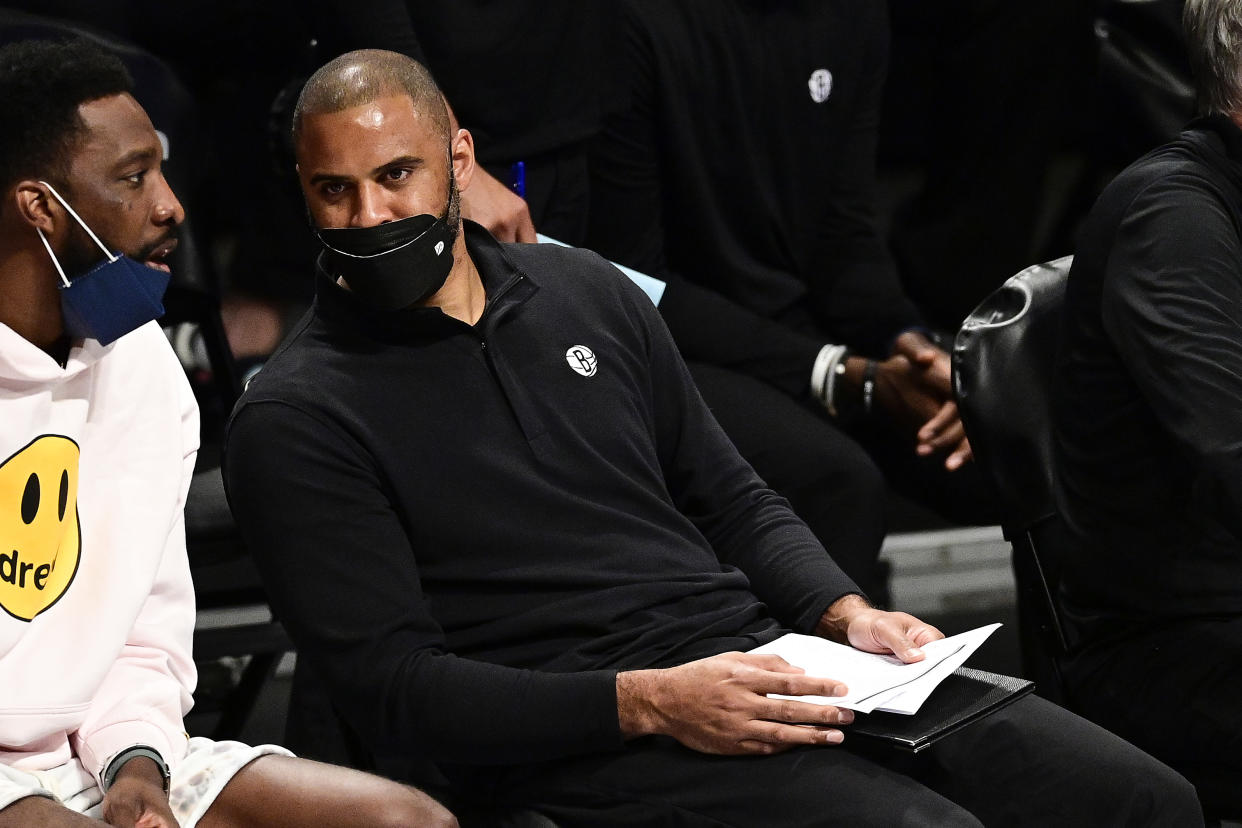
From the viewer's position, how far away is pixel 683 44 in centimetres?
336

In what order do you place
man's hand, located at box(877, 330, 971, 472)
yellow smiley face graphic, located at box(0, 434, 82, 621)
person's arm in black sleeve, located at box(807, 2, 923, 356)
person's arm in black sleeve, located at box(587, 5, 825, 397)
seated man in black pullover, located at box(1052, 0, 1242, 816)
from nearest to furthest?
1. yellow smiley face graphic, located at box(0, 434, 82, 621)
2. seated man in black pullover, located at box(1052, 0, 1242, 816)
3. man's hand, located at box(877, 330, 971, 472)
4. person's arm in black sleeve, located at box(587, 5, 825, 397)
5. person's arm in black sleeve, located at box(807, 2, 923, 356)

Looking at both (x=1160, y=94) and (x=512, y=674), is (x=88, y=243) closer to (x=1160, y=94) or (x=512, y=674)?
(x=512, y=674)

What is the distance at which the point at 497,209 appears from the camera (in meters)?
2.78

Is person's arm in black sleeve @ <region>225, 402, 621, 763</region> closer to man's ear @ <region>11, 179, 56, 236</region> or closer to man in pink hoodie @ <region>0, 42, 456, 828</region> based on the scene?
man in pink hoodie @ <region>0, 42, 456, 828</region>

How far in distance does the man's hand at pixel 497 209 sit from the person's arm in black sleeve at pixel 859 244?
998 mm

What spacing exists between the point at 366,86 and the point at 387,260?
25cm

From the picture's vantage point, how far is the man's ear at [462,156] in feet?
7.83

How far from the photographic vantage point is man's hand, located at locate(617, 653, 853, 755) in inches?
74.6

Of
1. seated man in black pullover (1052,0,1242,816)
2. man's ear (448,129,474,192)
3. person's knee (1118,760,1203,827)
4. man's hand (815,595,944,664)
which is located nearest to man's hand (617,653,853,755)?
man's hand (815,595,944,664)

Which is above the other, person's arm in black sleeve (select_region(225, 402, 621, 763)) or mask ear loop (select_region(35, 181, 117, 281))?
mask ear loop (select_region(35, 181, 117, 281))

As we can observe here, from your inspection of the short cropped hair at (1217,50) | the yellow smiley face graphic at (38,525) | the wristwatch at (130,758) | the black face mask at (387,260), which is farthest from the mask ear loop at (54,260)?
the short cropped hair at (1217,50)

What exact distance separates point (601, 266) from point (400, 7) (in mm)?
849

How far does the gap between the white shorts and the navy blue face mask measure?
528mm

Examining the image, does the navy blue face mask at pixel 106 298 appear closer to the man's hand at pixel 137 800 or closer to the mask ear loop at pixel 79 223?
the mask ear loop at pixel 79 223
